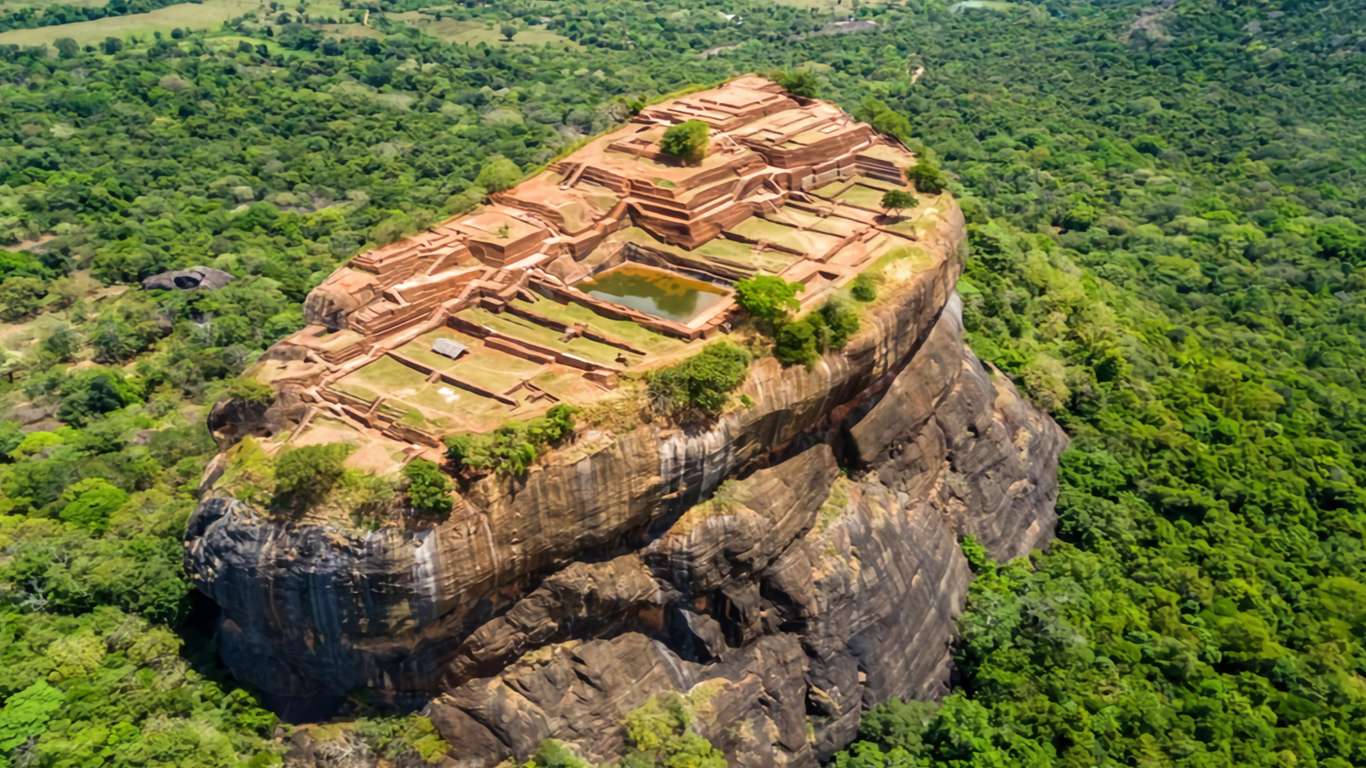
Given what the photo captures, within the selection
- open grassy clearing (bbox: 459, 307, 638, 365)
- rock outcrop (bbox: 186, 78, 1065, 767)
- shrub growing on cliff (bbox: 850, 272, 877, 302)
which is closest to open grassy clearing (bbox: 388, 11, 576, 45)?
rock outcrop (bbox: 186, 78, 1065, 767)

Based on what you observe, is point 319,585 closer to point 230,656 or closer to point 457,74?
point 230,656

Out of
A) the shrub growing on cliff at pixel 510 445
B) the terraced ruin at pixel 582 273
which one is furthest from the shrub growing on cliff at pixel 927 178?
the shrub growing on cliff at pixel 510 445

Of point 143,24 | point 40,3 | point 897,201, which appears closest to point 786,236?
point 897,201

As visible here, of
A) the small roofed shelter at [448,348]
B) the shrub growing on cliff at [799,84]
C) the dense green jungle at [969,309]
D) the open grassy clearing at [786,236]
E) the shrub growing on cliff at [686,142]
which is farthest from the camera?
the shrub growing on cliff at [799,84]

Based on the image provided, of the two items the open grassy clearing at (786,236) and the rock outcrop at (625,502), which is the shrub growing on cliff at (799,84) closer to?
the rock outcrop at (625,502)

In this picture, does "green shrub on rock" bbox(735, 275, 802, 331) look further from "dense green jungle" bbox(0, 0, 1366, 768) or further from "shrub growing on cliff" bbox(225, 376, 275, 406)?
"shrub growing on cliff" bbox(225, 376, 275, 406)
